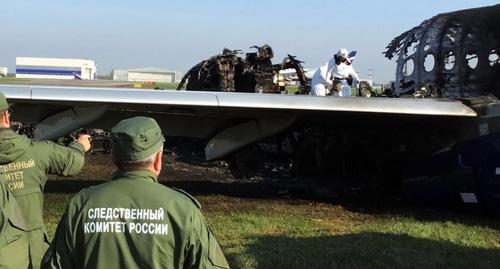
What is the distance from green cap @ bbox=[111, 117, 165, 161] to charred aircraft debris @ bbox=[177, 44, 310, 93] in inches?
365

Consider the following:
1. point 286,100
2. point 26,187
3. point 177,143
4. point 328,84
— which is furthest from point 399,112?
point 177,143

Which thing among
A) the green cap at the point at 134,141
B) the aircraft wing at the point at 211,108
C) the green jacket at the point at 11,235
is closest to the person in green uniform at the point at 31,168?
the green jacket at the point at 11,235

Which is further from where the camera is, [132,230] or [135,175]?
[135,175]

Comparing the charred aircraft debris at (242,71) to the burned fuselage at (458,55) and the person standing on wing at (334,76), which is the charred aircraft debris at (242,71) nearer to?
the person standing on wing at (334,76)

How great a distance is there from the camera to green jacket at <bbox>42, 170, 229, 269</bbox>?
2.36 metres

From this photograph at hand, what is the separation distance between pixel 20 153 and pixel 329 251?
3511 mm

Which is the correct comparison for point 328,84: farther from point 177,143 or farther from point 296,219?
point 177,143

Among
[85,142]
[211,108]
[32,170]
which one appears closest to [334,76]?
[211,108]

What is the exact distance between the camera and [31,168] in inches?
156

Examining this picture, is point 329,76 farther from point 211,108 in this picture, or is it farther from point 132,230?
point 132,230

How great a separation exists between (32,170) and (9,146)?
0.23m

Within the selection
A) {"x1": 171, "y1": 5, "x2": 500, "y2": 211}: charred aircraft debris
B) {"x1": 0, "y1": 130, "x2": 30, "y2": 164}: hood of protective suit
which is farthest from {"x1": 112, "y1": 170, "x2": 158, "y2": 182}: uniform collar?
{"x1": 171, "y1": 5, "x2": 500, "y2": 211}: charred aircraft debris

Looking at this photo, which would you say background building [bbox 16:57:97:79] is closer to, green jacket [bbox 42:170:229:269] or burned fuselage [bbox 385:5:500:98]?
burned fuselage [bbox 385:5:500:98]

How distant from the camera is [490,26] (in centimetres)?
923
